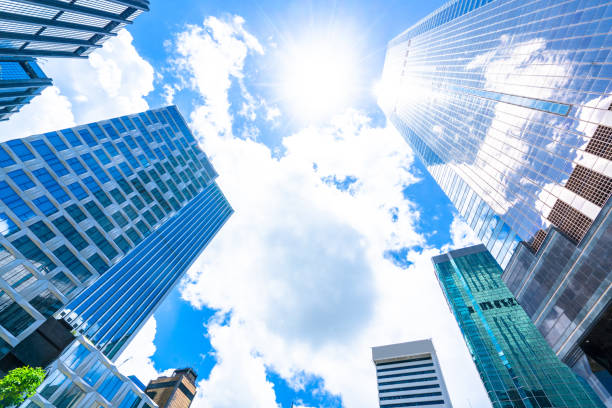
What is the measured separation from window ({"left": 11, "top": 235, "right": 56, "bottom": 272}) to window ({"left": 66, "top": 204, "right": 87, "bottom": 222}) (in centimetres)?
805

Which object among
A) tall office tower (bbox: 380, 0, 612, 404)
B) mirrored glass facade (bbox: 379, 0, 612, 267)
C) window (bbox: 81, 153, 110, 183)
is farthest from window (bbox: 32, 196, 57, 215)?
mirrored glass facade (bbox: 379, 0, 612, 267)

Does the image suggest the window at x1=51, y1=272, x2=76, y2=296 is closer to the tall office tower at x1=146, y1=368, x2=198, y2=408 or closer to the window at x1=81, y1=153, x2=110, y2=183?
the window at x1=81, y1=153, x2=110, y2=183

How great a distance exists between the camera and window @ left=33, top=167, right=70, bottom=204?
45400 mm

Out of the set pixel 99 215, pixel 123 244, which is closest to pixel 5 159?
pixel 99 215

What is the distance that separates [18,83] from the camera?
61312mm

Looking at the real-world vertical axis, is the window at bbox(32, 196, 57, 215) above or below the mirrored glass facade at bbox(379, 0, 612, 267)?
below

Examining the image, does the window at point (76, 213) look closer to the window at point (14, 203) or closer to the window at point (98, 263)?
the window at point (14, 203)

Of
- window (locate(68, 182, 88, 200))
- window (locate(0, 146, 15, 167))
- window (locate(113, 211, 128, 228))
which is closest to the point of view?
window (locate(0, 146, 15, 167))

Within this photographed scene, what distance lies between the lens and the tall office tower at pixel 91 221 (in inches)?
1449

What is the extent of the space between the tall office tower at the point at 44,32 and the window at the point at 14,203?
23675mm

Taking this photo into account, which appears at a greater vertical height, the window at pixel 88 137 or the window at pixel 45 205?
the window at pixel 88 137

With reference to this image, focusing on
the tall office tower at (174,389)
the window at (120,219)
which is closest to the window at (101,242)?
the window at (120,219)

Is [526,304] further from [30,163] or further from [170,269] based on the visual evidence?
[170,269]

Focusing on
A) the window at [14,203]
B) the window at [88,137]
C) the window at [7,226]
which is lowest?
the window at [7,226]
